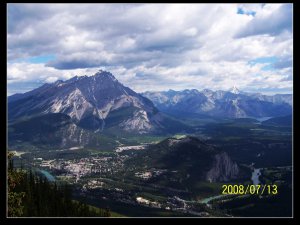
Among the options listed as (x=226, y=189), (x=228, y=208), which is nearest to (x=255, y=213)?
(x=228, y=208)
